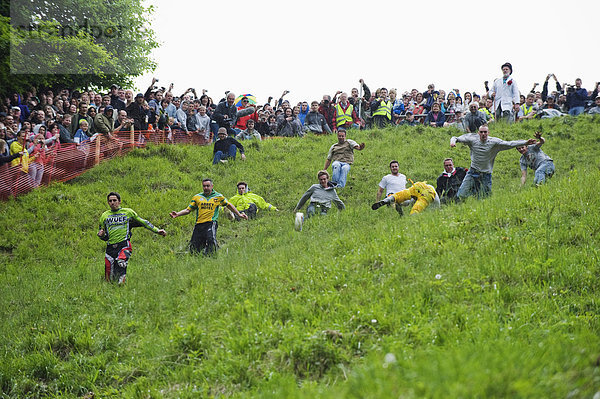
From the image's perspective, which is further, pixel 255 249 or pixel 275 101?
pixel 275 101

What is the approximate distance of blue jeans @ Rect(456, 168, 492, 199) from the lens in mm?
13055

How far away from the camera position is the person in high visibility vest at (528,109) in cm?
2286

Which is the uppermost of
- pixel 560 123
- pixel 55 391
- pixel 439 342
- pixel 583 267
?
pixel 560 123

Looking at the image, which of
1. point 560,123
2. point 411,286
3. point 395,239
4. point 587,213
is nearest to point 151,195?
point 395,239

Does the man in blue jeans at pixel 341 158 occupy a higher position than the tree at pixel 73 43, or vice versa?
the tree at pixel 73 43

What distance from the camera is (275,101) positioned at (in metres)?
24.8

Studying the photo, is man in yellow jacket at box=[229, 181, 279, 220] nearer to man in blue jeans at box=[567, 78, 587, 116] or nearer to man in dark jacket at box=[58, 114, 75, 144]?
man in dark jacket at box=[58, 114, 75, 144]

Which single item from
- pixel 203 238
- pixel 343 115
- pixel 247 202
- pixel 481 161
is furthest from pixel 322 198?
pixel 343 115

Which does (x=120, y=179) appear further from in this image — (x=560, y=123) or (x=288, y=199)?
(x=560, y=123)

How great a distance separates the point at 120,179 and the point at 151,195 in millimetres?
1580

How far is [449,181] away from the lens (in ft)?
47.4

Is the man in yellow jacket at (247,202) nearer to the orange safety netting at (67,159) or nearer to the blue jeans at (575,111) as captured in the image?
the orange safety netting at (67,159)

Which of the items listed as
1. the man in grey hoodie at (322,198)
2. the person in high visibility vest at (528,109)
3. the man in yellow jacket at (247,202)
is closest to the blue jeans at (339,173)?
the man in grey hoodie at (322,198)

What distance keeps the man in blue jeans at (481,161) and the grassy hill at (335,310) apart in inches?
78.4
